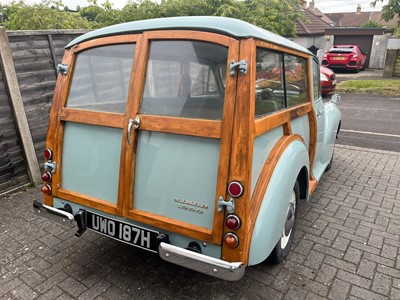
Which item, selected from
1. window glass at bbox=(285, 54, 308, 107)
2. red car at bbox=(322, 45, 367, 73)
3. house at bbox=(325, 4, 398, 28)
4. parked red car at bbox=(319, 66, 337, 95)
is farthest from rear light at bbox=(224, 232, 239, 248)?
house at bbox=(325, 4, 398, 28)

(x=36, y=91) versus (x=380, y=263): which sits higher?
(x=36, y=91)

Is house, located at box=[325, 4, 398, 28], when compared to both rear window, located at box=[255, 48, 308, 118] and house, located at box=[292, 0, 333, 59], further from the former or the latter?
rear window, located at box=[255, 48, 308, 118]

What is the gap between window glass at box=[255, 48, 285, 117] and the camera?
85.6 inches

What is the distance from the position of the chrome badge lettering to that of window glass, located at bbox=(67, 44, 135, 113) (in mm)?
821

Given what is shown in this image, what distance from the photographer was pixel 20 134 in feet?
13.6

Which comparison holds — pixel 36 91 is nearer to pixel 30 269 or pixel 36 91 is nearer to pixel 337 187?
pixel 30 269

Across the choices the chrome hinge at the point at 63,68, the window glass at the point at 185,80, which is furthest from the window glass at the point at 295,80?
the chrome hinge at the point at 63,68

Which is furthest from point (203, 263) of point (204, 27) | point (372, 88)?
point (372, 88)

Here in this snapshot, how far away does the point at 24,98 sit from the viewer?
4.23 m

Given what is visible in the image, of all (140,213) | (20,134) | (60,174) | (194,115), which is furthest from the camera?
(20,134)

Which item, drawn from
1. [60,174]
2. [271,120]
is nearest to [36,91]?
[60,174]

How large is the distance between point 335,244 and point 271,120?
5.31 feet

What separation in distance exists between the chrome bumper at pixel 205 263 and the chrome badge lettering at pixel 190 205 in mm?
266

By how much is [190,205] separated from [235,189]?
0.36 meters
